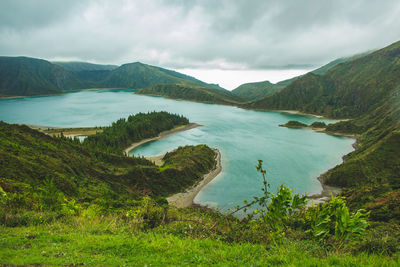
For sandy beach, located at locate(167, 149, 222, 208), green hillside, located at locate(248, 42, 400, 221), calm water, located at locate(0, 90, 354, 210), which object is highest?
green hillside, located at locate(248, 42, 400, 221)

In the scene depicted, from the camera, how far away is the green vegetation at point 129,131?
259 ft

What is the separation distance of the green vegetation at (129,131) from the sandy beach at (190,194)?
31.9 meters

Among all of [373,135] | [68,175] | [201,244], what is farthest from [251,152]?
[201,244]

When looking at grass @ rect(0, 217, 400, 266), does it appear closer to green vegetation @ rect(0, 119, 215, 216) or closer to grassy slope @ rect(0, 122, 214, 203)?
green vegetation @ rect(0, 119, 215, 216)

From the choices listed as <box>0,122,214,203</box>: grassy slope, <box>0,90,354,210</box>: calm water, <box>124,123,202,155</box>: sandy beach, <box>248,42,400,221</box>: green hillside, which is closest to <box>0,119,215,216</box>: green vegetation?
<box>0,122,214,203</box>: grassy slope

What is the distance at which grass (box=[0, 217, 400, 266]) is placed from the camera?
→ 21.7 ft

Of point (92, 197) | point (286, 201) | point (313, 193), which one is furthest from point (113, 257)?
point (313, 193)

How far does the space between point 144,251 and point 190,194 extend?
1703 inches

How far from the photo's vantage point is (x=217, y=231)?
975cm

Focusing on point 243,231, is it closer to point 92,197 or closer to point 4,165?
point 92,197

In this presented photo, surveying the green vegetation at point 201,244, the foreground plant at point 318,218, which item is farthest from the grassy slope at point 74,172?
the foreground plant at point 318,218

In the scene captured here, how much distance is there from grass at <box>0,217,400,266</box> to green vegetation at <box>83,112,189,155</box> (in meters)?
62.7

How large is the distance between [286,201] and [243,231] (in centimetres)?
232

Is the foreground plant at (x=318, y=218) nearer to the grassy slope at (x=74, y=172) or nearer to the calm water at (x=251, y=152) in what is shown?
the grassy slope at (x=74, y=172)
